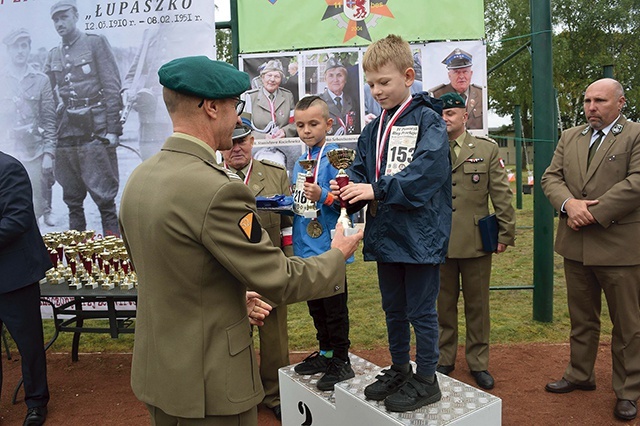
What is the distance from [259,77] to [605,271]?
357 centimetres

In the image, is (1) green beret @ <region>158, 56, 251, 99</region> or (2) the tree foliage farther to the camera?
(2) the tree foliage

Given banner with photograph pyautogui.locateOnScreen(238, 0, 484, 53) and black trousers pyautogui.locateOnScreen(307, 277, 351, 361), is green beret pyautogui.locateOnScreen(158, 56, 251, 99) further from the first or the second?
banner with photograph pyautogui.locateOnScreen(238, 0, 484, 53)

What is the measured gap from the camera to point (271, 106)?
211 inches

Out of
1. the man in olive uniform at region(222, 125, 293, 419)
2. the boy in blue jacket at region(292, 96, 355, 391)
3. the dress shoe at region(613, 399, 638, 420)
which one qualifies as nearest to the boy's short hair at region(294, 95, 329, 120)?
the boy in blue jacket at region(292, 96, 355, 391)

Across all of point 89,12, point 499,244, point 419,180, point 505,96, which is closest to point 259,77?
point 89,12

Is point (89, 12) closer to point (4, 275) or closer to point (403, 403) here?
point (4, 275)

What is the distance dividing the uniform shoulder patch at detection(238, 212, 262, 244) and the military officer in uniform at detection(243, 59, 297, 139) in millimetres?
3698

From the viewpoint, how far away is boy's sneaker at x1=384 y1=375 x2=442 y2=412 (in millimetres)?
2606

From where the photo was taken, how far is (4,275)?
380 cm

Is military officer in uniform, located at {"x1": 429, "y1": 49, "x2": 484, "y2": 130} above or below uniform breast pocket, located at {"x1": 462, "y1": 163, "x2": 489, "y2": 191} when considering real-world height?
above

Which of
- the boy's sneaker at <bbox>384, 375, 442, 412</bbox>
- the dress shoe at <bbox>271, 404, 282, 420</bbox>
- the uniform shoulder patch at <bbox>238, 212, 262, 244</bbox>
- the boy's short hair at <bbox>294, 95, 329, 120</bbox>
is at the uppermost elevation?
the boy's short hair at <bbox>294, 95, 329, 120</bbox>

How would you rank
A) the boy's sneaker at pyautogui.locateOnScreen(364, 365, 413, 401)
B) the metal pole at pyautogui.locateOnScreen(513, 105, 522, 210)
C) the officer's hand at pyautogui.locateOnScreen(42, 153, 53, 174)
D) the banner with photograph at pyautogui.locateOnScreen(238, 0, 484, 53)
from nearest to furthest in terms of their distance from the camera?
the boy's sneaker at pyautogui.locateOnScreen(364, 365, 413, 401) < the banner with photograph at pyautogui.locateOnScreen(238, 0, 484, 53) < the officer's hand at pyautogui.locateOnScreen(42, 153, 53, 174) < the metal pole at pyautogui.locateOnScreen(513, 105, 522, 210)

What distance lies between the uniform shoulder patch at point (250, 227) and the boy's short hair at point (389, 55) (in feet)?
3.74

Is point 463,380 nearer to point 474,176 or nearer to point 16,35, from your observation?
point 474,176
